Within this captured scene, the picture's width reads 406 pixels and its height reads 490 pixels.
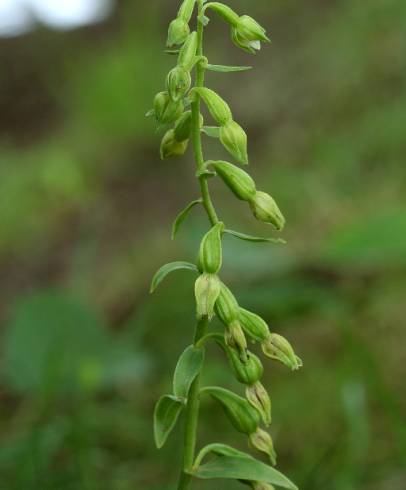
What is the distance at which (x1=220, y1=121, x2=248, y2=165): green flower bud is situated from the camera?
148 cm

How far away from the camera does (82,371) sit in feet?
8.97

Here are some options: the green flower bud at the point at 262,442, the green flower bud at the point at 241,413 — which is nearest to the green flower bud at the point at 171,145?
the green flower bud at the point at 241,413

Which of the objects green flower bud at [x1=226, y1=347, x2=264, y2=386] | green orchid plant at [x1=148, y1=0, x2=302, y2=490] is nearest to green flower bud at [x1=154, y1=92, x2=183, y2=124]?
green orchid plant at [x1=148, y1=0, x2=302, y2=490]

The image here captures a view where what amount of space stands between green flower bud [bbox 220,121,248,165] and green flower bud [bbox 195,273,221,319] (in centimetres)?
23

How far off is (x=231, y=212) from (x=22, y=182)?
2.40 m

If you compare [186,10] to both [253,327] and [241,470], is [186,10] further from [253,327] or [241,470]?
[241,470]

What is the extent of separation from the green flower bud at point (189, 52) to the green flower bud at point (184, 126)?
96 mm

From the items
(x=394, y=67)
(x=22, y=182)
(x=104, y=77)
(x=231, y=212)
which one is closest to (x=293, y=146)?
(x=394, y=67)

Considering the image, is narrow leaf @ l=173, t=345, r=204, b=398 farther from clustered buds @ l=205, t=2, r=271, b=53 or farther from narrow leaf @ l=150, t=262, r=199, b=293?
clustered buds @ l=205, t=2, r=271, b=53

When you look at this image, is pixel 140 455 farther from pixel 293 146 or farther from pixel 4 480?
pixel 293 146

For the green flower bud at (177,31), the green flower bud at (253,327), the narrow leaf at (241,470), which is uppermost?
the green flower bud at (177,31)

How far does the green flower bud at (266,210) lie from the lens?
4.83 ft

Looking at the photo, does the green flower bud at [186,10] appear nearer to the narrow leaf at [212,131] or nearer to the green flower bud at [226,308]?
the narrow leaf at [212,131]

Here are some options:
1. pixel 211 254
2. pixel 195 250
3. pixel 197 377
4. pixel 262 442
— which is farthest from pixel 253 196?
pixel 195 250
